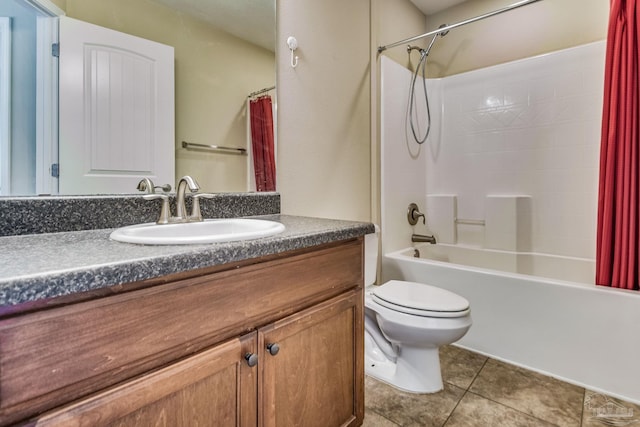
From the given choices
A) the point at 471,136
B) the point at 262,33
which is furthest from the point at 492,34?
the point at 262,33

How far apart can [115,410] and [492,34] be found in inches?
122

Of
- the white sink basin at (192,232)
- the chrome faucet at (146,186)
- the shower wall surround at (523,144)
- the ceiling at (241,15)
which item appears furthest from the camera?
the shower wall surround at (523,144)

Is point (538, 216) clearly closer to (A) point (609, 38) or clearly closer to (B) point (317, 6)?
(A) point (609, 38)

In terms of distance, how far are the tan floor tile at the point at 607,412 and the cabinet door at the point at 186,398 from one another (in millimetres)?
1423

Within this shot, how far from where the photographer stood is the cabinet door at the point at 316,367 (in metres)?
0.87

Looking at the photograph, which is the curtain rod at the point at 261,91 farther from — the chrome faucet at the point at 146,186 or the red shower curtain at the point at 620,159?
the red shower curtain at the point at 620,159

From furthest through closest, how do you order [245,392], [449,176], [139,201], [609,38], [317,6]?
[449,176]
[317,6]
[609,38]
[139,201]
[245,392]

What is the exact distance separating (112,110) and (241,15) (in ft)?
2.41

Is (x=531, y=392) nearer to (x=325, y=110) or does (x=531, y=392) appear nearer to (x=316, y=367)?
(x=316, y=367)

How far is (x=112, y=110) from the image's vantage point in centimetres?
110

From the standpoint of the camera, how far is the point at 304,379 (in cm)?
97

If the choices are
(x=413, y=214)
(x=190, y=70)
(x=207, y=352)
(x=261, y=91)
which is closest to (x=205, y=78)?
(x=190, y=70)

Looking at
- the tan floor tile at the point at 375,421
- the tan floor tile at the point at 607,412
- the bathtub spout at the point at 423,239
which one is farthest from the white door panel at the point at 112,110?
the tan floor tile at the point at 607,412

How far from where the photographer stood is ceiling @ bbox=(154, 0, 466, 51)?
1317 mm
